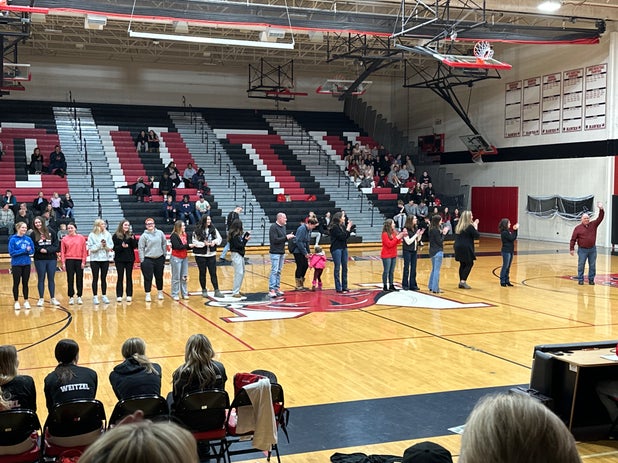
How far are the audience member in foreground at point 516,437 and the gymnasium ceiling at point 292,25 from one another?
14.9 m

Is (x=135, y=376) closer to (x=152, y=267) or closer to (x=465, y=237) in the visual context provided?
(x=152, y=267)

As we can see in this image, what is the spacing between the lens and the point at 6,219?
20.8 meters

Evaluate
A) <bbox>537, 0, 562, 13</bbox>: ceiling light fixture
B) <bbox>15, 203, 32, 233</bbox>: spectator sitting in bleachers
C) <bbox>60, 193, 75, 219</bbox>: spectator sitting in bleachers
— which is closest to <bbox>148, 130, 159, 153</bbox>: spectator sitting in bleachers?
<bbox>60, 193, 75, 219</bbox>: spectator sitting in bleachers

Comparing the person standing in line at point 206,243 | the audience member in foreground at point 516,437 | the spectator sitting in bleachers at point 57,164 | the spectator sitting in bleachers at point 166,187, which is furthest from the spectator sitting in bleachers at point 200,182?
the audience member in foreground at point 516,437

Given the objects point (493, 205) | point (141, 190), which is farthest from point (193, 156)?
point (493, 205)

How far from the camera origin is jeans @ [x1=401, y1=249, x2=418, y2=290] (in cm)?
1384

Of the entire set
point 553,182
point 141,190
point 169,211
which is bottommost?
point 169,211

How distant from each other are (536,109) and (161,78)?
1681cm

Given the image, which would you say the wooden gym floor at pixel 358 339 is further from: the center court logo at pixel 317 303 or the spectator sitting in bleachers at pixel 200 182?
the spectator sitting in bleachers at pixel 200 182

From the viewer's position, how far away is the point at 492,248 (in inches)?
939

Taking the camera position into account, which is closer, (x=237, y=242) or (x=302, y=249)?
(x=237, y=242)

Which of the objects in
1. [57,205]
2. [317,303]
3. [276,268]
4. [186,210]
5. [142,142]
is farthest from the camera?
[142,142]

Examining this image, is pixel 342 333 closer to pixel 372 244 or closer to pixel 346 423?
pixel 346 423

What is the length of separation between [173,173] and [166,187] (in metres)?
0.90
